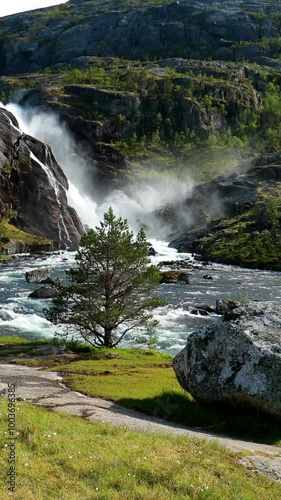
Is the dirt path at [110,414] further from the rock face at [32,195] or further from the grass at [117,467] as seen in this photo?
the rock face at [32,195]

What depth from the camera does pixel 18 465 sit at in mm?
→ 10414

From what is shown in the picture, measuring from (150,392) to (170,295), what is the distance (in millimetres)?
50150

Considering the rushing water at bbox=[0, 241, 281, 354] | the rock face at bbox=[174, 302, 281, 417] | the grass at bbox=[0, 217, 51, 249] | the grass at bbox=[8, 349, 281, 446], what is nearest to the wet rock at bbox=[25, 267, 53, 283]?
the rushing water at bbox=[0, 241, 281, 354]

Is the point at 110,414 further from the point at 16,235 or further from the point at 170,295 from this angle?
the point at 16,235

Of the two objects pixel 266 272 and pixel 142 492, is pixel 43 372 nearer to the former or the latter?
pixel 142 492

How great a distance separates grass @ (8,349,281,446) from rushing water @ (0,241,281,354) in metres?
12.6

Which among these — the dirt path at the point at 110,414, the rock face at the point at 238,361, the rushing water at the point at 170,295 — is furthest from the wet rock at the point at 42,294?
the rock face at the point at 238,361

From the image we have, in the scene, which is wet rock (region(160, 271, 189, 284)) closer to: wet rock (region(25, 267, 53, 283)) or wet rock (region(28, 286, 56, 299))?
wet rock (region(25, 267, 53, 283))

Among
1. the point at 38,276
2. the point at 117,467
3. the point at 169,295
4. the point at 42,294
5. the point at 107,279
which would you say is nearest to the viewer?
the point at 117,467

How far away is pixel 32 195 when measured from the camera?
13700 cm

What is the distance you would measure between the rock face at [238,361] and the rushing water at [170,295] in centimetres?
2379

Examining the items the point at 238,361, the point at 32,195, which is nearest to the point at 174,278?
the point at 32,195

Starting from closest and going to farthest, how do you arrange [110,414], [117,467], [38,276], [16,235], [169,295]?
1. [117,467]
2. [110,414]
3. [169,295]
4. [38,276]
5. [16,235]

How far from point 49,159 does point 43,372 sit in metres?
130
